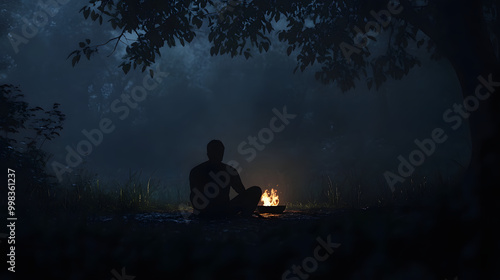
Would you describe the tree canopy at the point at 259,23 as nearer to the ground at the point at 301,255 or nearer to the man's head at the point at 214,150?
the man's head at the point at 214,150

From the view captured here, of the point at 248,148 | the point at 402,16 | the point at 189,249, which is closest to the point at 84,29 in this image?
the point at 248,148

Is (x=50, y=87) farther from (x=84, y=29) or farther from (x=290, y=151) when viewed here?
(x=290, y=151)

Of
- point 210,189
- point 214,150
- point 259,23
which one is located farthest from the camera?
point 259,23

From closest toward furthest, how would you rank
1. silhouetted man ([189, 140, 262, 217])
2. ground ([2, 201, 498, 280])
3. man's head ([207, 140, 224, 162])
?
ground ([2, 201, 498, 280]) → silhouetted man ([189, 140, 262, 217]) → man's head ([207, 140, 224, 162])

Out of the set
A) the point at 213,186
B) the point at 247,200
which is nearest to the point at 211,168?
the point at 213,186

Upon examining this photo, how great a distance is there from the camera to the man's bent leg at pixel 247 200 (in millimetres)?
7680

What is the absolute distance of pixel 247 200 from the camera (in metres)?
7.70

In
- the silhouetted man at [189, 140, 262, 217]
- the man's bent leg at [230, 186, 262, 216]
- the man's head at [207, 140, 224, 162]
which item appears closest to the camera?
the silhouetted man at [189, 140, 262, 217]

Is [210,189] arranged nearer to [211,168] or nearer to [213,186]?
[213,186]

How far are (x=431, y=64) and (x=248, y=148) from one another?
15144 millimetres

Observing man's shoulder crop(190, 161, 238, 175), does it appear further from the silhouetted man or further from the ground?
the ground

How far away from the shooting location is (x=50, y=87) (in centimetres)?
4962

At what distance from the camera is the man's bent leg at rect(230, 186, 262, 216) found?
7680 millimetres

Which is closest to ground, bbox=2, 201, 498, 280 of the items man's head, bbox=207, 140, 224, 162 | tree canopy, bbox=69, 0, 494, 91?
man's head, bbox=207, 140, 224, 162
